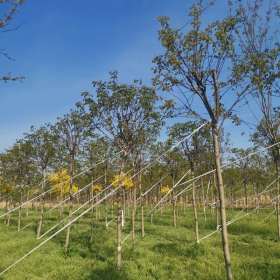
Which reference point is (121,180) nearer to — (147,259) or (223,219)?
(223,219)

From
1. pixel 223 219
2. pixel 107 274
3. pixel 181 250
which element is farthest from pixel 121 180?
pixel 181 250

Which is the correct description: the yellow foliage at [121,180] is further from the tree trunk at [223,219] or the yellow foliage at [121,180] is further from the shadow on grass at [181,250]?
the shadow on grass at [181,250]

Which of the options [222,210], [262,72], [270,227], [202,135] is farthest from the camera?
[202,135]

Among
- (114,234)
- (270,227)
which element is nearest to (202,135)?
(270,227)

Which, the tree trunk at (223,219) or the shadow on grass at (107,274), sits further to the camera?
the shadow on grass at (107,274)

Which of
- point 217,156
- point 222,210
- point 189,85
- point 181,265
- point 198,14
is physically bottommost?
point 181,265

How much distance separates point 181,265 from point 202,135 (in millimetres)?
10437

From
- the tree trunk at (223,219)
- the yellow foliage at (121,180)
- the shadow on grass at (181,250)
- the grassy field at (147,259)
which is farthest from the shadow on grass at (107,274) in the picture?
the tree trunk at (223,219)

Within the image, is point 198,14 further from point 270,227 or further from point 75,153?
point 270,227

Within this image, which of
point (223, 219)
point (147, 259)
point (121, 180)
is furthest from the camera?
point (147, 259)

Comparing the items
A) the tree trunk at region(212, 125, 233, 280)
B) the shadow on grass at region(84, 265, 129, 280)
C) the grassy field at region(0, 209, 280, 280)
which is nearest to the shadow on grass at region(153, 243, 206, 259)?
the grassy field at region(0, 209, 280, 280)

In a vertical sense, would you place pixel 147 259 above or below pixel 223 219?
below

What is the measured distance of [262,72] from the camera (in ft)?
32.5

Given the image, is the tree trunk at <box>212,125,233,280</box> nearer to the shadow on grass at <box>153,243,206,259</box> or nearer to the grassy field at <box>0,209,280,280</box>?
the grassy field at <box>0,209,280,280</box>
